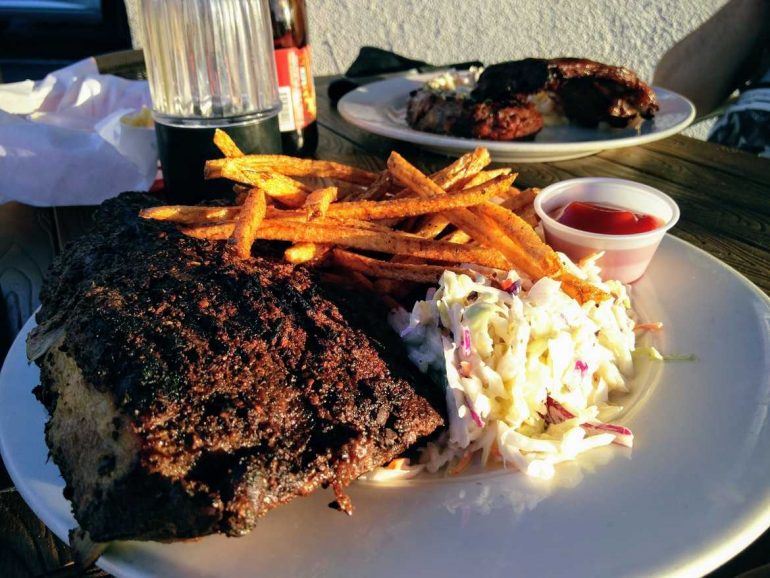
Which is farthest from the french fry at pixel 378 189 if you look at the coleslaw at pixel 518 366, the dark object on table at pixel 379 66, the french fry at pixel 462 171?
the dark object on table at pixel 379 66

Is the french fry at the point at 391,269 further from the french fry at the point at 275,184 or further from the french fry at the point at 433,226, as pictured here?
the french fry at the point at 275,184

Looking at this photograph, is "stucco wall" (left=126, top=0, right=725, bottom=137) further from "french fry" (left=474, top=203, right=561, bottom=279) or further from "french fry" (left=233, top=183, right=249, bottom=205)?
"french fry" (left=474, top=203, right=561, bottom=279)

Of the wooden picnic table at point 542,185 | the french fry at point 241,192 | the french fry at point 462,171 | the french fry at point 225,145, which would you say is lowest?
the wooden picnic table at point 542,185

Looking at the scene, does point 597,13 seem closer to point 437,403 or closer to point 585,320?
point 585,320

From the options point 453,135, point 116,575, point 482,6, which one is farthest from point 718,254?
point 482,6

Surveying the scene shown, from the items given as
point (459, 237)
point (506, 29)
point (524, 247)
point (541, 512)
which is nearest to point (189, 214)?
point (459, 237)

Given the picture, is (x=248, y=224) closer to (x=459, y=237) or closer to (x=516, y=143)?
(x=459, y=237)
